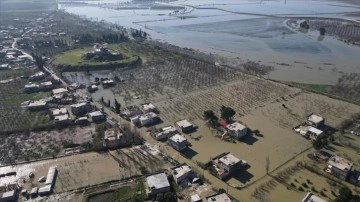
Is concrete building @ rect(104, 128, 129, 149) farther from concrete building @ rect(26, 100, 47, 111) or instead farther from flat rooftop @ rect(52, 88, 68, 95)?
flat rooftop @ rect(52, 88, 68, 95)

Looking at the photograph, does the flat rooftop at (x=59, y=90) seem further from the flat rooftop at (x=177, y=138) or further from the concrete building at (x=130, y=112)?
the flat rooftop at (x=177, y=138)

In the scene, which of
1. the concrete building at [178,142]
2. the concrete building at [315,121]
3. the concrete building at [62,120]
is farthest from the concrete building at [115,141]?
the concrete building at [315,121]

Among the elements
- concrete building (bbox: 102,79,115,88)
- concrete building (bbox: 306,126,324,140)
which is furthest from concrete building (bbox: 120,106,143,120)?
concrete building (bbox: 306,126,324,140)

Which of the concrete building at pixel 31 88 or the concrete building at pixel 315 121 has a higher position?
the concrete building at pixel 315 121

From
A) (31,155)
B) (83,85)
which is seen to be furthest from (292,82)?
(31,155)

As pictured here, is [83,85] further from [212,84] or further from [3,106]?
[212,84]

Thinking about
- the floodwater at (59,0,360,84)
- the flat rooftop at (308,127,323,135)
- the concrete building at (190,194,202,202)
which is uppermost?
the floodwater at (59,0,360,84)

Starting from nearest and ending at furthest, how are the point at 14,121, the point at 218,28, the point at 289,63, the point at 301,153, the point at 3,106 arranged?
the point at 301,153
the point at 14,121
the point at 3,106
the point at 289,63
the point at 218,28
